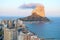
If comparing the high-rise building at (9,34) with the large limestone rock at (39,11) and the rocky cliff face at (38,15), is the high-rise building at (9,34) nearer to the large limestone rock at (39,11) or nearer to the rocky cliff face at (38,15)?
the rocky cliff face at (38,15)

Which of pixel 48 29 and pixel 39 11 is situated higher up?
pixel 39 11

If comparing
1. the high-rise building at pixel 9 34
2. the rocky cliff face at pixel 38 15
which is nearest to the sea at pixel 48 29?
the rocky cliff face at pixel 38 15

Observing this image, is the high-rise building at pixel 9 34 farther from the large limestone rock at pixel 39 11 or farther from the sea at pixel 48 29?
the large limestone rock at pixel 39 11

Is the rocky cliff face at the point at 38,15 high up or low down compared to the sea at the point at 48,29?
up

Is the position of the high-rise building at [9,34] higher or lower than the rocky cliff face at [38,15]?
lower

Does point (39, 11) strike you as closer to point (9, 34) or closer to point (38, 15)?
point (38, 15)

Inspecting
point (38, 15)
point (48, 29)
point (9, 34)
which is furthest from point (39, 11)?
point (9, 34)

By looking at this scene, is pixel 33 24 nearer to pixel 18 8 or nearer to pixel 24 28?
pixel 24 28

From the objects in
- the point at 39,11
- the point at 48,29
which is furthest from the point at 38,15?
the point at 48,29

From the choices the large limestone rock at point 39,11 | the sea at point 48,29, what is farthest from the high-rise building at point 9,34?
the large limestone rock at point 39,11

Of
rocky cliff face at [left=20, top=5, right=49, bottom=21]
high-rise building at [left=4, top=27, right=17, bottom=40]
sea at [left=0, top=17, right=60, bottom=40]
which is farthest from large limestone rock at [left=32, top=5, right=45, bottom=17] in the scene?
high-rise building at [left=4, top=27, right=17, bottom=40]
